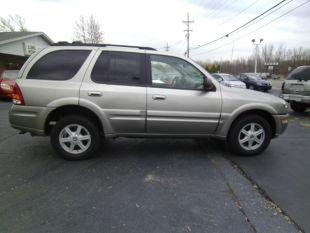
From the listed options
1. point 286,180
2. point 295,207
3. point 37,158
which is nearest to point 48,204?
point 37,158

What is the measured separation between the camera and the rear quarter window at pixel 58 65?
4.85 metres

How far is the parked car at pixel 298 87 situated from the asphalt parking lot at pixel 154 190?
475 cm

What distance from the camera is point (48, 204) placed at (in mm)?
3475

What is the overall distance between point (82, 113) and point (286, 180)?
3.44 meters

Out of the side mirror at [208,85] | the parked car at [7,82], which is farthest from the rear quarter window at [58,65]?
the parked car at [7,82]

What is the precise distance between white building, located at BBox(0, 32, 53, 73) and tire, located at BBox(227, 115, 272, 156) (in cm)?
1887

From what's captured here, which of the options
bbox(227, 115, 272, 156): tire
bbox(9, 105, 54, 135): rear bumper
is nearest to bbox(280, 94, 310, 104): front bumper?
bbox(227, 115, 272, 156): tire

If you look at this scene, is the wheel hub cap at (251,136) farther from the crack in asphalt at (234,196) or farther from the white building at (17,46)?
the white building at (17,46)

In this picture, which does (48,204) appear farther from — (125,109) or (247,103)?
(247,103)

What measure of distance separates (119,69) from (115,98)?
1.72 feet

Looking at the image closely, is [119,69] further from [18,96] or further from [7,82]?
[7,82]

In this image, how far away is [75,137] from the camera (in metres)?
4.97

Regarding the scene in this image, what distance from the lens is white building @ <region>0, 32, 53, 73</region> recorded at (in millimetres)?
21128

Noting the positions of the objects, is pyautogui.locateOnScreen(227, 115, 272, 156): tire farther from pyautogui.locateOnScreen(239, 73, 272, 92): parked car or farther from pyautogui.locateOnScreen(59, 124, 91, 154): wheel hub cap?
pyautogui.locateOnScreen(239, 73, 272, 92): parked car
